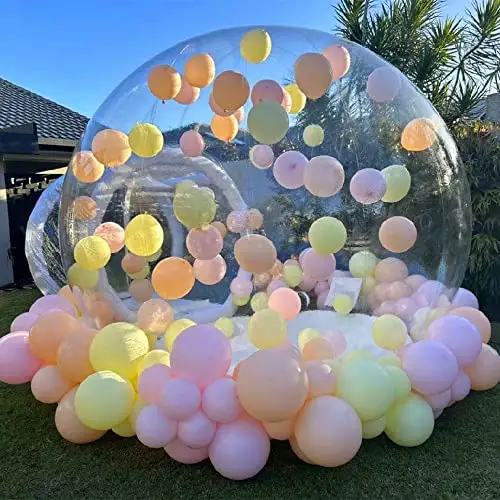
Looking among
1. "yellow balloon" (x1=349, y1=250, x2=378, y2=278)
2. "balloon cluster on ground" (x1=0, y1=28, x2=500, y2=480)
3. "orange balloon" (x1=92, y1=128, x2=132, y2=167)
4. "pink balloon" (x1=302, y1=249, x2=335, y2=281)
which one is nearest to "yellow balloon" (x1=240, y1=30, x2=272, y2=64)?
"balloon cluster on ground" (x1=0, y1=28, x2=500, y2=480)

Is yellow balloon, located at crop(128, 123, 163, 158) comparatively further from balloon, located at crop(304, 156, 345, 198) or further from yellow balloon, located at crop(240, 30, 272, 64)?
balloon, located at crop(304, 156, 345, 198)

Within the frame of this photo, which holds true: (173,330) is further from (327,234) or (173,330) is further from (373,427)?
(373,427)

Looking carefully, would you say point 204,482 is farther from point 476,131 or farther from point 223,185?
point 476,131

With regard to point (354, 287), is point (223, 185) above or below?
above

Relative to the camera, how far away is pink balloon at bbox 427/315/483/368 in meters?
2.92

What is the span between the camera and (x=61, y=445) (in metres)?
2.86

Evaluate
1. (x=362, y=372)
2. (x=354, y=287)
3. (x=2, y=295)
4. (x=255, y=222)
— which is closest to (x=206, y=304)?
(x=255, y=222)

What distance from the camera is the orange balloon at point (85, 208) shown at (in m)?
3.50

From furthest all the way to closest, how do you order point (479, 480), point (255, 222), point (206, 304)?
point (206, 304) < point (255, 222) < point (479, 480)

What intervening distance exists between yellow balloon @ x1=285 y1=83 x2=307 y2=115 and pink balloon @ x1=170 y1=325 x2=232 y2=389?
171cm

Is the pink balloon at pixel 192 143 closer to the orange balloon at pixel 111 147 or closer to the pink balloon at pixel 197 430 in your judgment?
the orange balloon at pixel 111 147

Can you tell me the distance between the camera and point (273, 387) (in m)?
2.21

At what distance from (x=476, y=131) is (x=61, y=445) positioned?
4844 mm

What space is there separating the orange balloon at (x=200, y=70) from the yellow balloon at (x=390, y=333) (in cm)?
195
